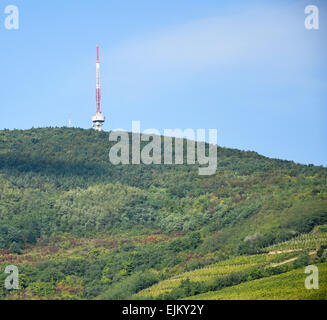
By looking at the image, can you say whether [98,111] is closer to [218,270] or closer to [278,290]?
[218,270]

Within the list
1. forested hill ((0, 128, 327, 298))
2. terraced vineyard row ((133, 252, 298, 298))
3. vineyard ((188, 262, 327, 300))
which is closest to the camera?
vineyard ((188, 262, 327, 300))

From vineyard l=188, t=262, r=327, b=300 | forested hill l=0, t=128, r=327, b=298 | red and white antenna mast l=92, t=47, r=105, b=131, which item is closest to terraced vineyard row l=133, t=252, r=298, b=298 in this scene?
forested hill l=0, t=128, r=327, b=298

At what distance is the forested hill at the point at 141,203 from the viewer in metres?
113

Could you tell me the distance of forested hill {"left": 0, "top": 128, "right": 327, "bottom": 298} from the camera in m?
113

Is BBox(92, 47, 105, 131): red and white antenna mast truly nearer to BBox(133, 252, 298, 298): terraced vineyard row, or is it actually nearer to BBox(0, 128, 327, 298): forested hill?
BBox(0, 128, 327, 298): forested hill

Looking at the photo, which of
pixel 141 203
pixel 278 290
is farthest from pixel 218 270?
pixel 141 203

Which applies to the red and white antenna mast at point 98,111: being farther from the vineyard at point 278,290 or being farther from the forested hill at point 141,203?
the vineyard at point 278,290

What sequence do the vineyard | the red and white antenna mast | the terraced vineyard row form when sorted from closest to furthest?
the vineyard → the terraced vineyard row → the red and white antenna mast

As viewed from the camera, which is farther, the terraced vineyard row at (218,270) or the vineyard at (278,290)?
the terraced vineyard row at (218,270)

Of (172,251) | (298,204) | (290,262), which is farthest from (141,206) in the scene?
(290,262)

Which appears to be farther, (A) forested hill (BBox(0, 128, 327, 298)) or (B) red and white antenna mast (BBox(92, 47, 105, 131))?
(B) red and white antenna mast (BBox(92, 47, 105, 131))

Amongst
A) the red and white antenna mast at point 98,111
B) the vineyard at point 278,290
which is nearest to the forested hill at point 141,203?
the red and white antenna mast at point 98,111
